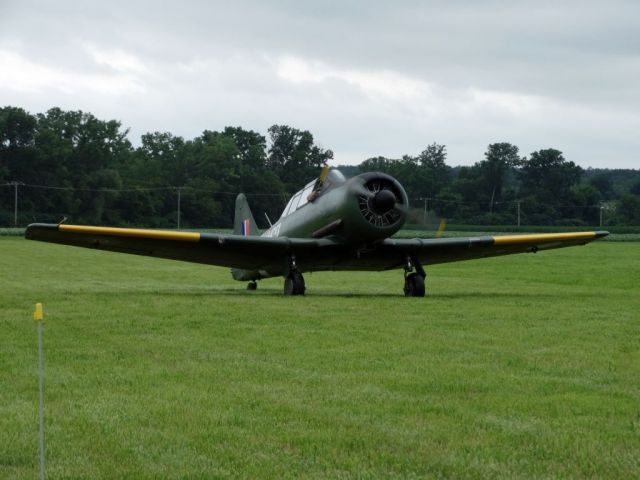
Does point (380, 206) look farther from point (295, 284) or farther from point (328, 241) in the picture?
point (295, 284)

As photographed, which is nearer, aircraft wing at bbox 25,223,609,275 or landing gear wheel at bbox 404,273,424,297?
aircraft wing at bbox 25,223,609,275

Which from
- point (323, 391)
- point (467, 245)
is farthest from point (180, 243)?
point (323, 391)

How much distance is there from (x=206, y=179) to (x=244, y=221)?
7912 centimetres

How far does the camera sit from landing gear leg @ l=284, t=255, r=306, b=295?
63.3ft

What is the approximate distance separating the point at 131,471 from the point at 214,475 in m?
0.43

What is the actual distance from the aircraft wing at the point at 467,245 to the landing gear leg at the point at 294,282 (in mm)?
1629

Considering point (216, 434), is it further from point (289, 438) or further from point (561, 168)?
point (561, 168)

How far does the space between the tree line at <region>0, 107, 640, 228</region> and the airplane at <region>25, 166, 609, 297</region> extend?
6827 centimetres

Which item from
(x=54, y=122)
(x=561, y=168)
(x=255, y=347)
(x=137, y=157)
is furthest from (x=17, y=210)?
(x=255, y=347)

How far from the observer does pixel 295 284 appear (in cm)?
1930

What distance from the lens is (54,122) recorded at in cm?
10131

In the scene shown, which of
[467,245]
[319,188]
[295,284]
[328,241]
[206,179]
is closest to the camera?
[295,284]

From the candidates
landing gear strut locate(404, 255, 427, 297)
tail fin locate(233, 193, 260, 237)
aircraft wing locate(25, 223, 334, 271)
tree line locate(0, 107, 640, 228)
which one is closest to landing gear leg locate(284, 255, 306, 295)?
aircraft wing locate(25, 223, 334, 271)

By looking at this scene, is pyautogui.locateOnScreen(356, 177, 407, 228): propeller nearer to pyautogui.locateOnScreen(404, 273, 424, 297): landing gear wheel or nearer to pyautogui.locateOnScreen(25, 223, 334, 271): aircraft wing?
pyautogui.locateOnScreen(25, 223, 334, 271): aircraft wing
